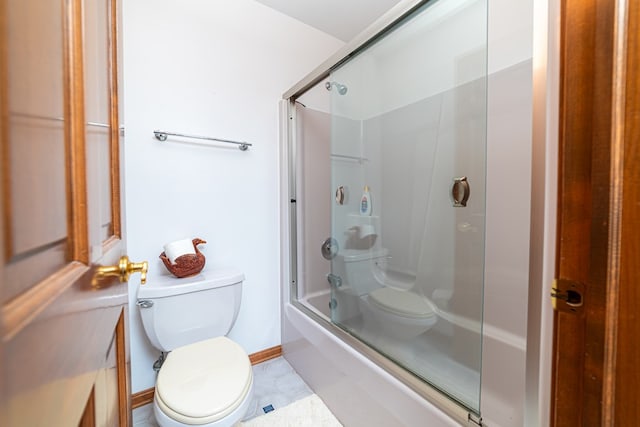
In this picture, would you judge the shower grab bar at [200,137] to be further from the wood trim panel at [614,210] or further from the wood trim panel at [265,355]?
the wood trim panel at [614,210]

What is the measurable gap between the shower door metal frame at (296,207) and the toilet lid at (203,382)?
0.52m

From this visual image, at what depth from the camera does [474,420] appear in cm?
80

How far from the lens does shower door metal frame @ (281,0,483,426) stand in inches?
34.5

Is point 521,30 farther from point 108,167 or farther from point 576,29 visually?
point 108,167

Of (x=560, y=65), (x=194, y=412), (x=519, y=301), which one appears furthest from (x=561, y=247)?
(x=194, y=412)

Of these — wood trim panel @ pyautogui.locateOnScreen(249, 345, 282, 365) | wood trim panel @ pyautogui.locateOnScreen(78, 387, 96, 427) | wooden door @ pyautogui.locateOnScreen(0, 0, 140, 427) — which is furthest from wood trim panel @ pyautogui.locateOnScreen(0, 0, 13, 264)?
wood trim panel @ pyautogui.locateOnScreen(249, 345, 282, 365)

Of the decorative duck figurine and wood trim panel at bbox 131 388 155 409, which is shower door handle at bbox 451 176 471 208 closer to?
the decorative duck figurine

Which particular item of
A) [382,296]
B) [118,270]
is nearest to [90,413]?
[118,270]

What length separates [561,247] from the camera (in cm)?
44

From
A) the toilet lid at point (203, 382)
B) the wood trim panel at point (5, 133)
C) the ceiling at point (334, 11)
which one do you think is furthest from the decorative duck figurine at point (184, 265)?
the ceiling at point (334, 11)

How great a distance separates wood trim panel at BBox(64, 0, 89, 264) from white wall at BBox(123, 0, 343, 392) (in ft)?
3.79

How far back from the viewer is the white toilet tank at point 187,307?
1.20m

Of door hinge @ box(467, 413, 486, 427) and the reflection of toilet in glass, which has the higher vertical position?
the reflection of toilet in glass

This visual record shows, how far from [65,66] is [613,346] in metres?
0.81
